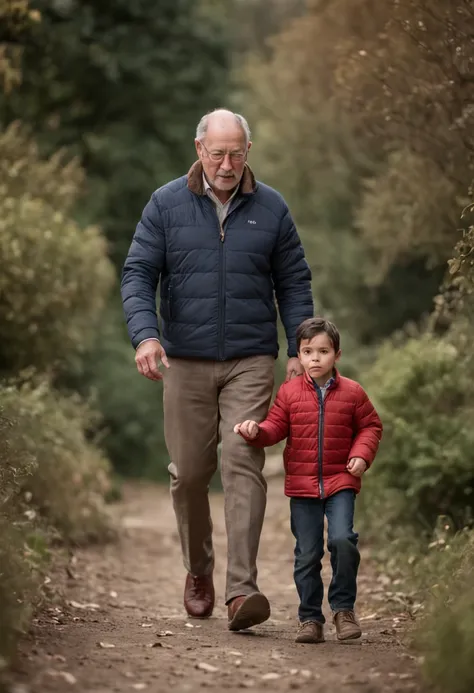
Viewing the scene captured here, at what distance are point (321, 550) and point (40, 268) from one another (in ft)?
18.9

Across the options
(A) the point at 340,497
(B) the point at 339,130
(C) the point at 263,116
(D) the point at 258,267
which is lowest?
(A) the point at 340,497

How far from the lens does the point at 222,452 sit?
21.1 ft

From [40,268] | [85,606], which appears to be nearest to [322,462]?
[85,606]

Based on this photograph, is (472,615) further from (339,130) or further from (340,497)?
(339,130)

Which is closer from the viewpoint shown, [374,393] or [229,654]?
[229,654]

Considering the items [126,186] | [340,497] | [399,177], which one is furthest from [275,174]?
[340,497]

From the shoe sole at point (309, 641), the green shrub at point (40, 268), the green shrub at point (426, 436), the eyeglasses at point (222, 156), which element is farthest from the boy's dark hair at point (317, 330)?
the green shrub at point (40, 268)

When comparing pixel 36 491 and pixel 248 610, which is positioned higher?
pixel 36 491

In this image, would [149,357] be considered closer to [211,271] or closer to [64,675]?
[211,271]

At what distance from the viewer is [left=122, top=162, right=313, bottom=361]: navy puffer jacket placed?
6.45 metres

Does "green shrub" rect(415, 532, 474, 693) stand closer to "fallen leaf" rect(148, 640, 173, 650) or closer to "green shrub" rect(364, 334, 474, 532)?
"fallen leaf" rect(148, 640, 173, 650)

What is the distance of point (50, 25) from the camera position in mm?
19719

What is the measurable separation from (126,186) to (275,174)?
3.12m

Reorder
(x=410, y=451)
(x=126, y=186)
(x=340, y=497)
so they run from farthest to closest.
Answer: (x=126, y=186), (x=410, y=451), (x=340, y=497)
